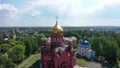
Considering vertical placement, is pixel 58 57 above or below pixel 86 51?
above

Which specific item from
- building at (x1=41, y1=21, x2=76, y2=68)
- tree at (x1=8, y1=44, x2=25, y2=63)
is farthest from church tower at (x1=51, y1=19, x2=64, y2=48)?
tree at (x1=8, y1=44, x2=25, y2=63)

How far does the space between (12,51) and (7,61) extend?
35.8 feet

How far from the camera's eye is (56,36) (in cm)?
3161

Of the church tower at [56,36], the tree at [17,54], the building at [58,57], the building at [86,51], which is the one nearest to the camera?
the building at [58,57]

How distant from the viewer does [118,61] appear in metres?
46.8

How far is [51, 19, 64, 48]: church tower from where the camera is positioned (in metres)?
31.4

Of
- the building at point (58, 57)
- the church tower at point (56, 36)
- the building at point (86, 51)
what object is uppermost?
the church tower at point (56, 36)

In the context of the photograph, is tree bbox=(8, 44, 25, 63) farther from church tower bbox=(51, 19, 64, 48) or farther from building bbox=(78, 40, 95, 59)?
→ church tower bbox=(51, 19, 64, 48)

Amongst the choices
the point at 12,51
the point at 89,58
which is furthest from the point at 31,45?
the point at 89,58

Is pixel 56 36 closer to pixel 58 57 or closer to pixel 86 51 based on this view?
pixel 58 57

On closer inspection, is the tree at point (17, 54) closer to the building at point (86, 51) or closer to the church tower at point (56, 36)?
the building at point (86, 51)

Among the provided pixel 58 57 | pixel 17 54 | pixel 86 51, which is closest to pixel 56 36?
pixel 58 57

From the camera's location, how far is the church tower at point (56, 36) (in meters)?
31.4

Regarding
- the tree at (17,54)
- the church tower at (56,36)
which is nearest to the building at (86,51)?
the tree at (17,54)
